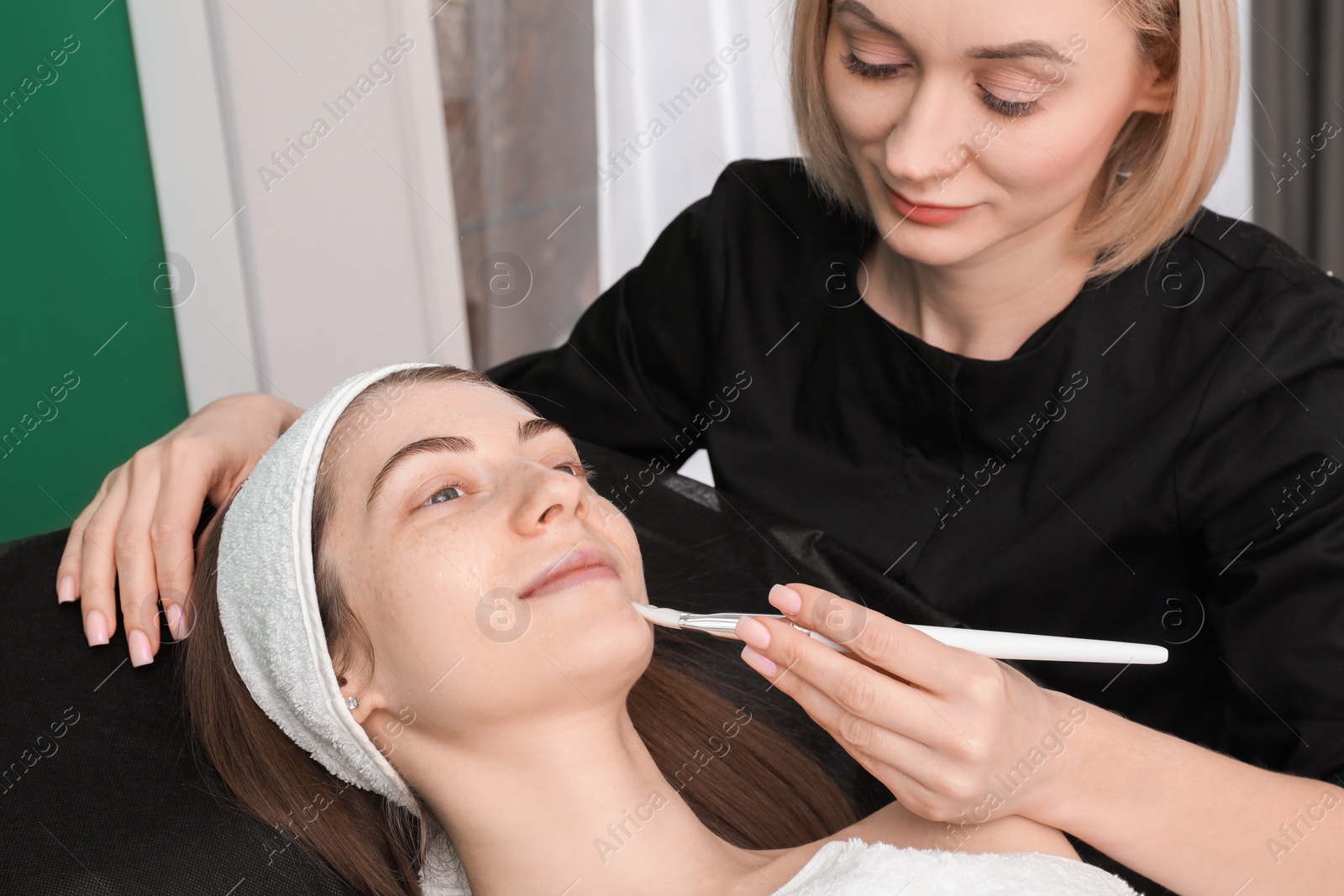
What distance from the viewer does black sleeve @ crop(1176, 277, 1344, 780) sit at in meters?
1.19

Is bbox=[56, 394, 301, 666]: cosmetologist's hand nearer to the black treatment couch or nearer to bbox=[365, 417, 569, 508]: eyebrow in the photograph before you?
the black treatment couch

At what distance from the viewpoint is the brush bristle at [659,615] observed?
1077 mm

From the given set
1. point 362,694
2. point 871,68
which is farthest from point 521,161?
point 362,694

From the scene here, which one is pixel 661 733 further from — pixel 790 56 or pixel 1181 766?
pixel 790 56

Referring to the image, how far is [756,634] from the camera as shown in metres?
0.93

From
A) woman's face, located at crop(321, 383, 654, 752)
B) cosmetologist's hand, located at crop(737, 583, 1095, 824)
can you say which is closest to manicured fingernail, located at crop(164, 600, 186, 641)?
woman's face, located at crop(321, 383, 654, 752)

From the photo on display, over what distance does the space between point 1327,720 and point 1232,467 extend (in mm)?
283

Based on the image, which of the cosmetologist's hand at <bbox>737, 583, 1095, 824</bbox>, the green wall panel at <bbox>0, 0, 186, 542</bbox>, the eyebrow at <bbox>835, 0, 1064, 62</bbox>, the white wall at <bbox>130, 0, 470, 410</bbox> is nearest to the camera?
the cosmetologist's hand at <bbox>737, 583, 1095, 824</bbox>

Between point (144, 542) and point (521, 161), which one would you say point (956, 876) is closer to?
point (144, 542)

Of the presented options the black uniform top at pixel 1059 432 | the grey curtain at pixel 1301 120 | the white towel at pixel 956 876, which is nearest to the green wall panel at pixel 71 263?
the black uniform top at pixel 1059 432

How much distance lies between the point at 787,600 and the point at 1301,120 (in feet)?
9.80

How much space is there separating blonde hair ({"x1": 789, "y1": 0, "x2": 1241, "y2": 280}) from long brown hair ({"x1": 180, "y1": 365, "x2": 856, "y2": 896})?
0.58 metres

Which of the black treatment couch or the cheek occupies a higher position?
the cheek

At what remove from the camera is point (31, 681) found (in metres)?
1.27
